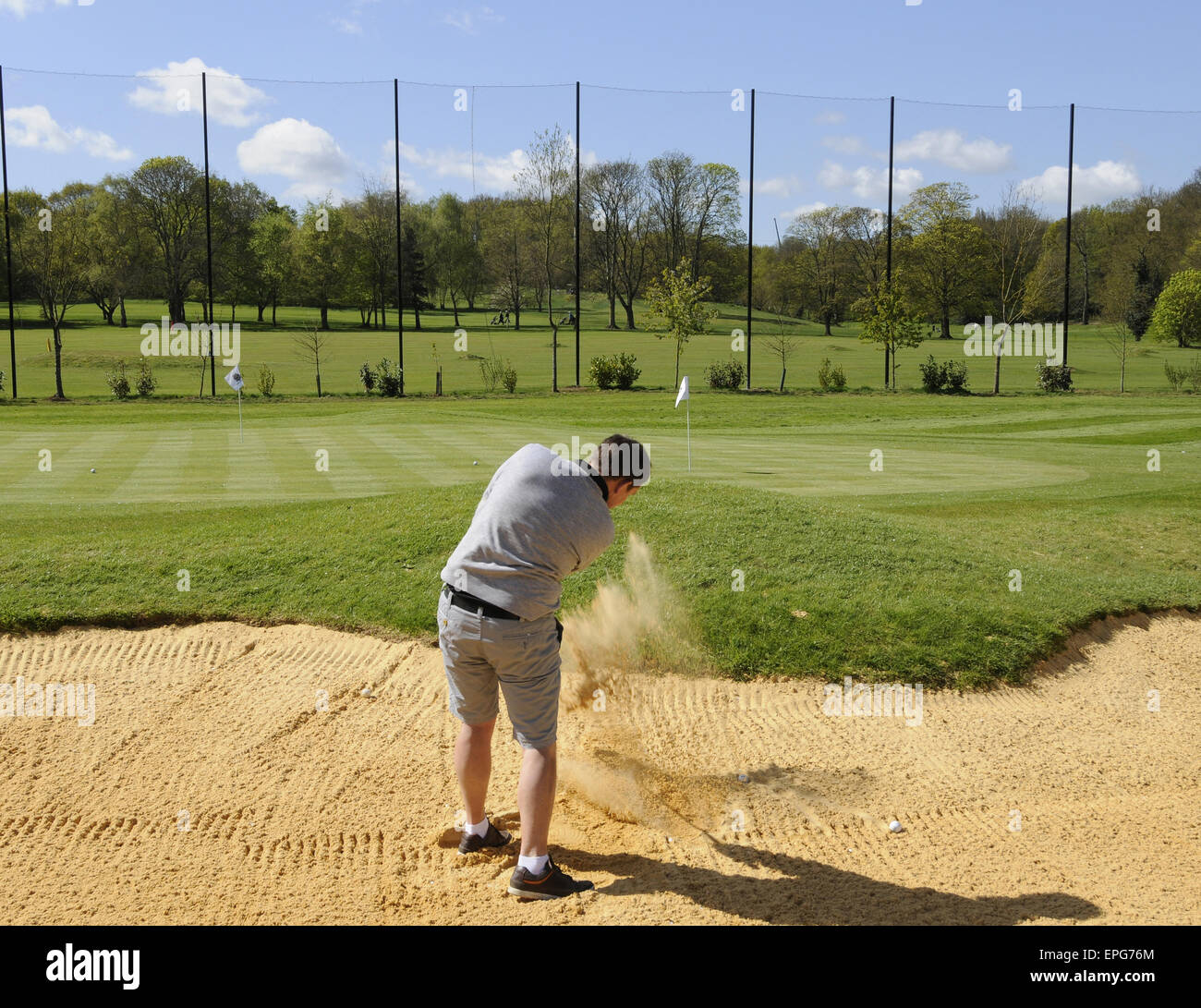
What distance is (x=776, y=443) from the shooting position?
72.5 feet

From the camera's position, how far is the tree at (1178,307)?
56.4 meters

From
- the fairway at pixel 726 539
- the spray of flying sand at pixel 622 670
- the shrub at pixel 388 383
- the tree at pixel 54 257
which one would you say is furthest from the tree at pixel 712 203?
the spray of flying sand at pixel 622 670

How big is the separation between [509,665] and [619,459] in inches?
46.3

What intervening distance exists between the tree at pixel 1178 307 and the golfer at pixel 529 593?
60.8m

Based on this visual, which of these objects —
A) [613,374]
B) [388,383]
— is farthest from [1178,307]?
[388,383]

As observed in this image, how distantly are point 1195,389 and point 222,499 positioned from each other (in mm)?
41232

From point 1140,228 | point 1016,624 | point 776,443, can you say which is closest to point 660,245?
point 1140,228

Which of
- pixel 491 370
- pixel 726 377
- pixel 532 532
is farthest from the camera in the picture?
pixel 491 370

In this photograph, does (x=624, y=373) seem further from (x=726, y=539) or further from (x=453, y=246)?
(x=453, y=246)

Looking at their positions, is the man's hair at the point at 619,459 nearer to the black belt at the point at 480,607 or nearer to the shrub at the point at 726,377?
the black belt at the point at 480,607

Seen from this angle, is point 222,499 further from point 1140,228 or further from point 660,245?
point 1140,228

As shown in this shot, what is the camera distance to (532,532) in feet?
16.4

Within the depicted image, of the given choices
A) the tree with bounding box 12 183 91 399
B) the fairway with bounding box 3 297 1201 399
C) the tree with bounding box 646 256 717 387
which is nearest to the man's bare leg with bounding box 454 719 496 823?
the tree with bounding box 646 256 717 387
